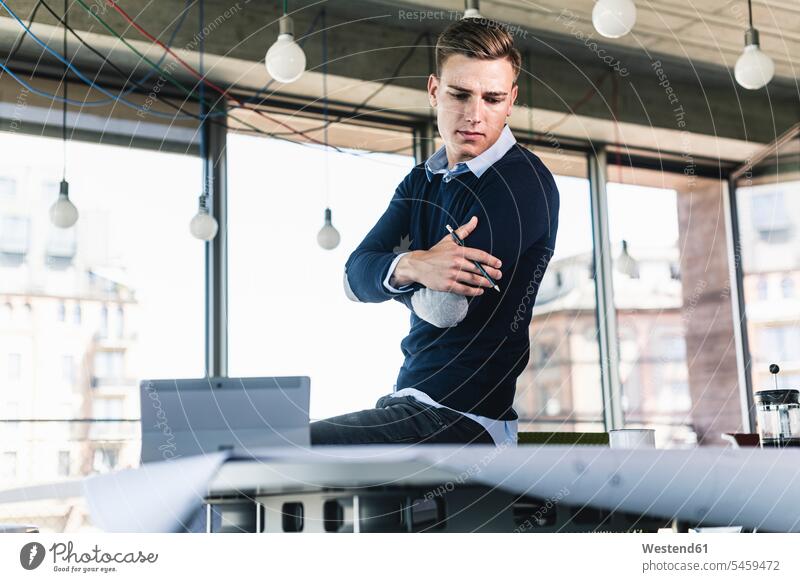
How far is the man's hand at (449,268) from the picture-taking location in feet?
3.98

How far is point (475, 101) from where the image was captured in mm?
1405

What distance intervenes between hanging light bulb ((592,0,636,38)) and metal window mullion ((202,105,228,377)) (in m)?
1.55

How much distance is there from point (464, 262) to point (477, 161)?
0.23 m

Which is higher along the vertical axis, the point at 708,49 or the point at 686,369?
the point at 708,49

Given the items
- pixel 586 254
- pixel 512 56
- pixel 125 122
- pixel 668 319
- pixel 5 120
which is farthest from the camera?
pixel 668 319

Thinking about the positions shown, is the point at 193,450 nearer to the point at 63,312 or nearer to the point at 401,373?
the point at 401,373

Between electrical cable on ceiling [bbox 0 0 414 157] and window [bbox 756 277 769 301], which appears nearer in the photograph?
electrical cable on ceiling [bbox 0 0 414 157]

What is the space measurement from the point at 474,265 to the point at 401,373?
21 cm

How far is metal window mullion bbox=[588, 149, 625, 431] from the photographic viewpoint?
3.77m

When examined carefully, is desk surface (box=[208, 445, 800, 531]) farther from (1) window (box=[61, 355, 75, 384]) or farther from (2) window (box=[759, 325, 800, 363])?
(2) window (box=[759, 325, 800, 363])

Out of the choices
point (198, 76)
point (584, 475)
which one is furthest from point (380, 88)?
point (584, 475)

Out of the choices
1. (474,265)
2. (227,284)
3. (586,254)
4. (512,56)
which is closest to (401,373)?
(474,265)

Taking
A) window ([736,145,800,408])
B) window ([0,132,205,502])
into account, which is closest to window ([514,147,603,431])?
window ([736,145,800,408])

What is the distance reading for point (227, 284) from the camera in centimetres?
318
